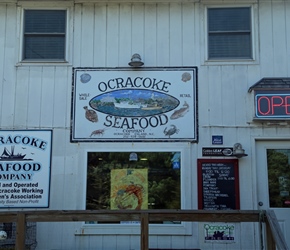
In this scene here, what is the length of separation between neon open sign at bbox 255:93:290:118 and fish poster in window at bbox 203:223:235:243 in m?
1.95

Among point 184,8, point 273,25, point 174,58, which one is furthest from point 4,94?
point 273,25

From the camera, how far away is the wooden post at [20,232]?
17.7 feet

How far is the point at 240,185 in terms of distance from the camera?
23.1 feet

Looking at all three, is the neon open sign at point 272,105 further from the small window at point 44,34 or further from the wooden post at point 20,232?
the wooden post at point 20,232

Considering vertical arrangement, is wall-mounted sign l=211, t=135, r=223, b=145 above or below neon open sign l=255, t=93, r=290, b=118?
below

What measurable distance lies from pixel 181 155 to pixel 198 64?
1635mm

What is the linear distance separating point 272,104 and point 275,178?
1.26 meters

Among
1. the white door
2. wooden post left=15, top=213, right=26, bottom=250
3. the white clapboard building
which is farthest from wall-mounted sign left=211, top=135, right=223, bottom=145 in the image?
wooden post left=15, top=213, right=26, bottom=250

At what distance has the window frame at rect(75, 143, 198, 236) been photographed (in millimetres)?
6984

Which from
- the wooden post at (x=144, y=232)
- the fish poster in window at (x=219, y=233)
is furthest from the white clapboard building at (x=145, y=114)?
the wooden post at (x=144, y=232)

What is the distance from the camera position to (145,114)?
7.30m

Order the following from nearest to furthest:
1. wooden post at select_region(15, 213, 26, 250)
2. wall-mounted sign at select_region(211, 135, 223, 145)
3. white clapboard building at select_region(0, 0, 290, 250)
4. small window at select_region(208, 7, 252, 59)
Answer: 1. wooden post at select_region(15, 213, 26, 250)
2. white clapboard building at select_region(0, 0, 290, 250)
3. wall-mounted sign at select_region(211, 135, 223, 145)
4. small window at select_region(208, 7, 252, 59)

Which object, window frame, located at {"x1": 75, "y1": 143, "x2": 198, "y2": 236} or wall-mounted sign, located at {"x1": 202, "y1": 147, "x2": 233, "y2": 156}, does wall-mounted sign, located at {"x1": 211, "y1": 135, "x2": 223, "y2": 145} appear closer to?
wall-mounted sign, located at {"x1": 202, "y1": 147, "x2": 233, "y2": 156}

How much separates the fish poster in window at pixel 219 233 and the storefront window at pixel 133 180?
61 centimetres
